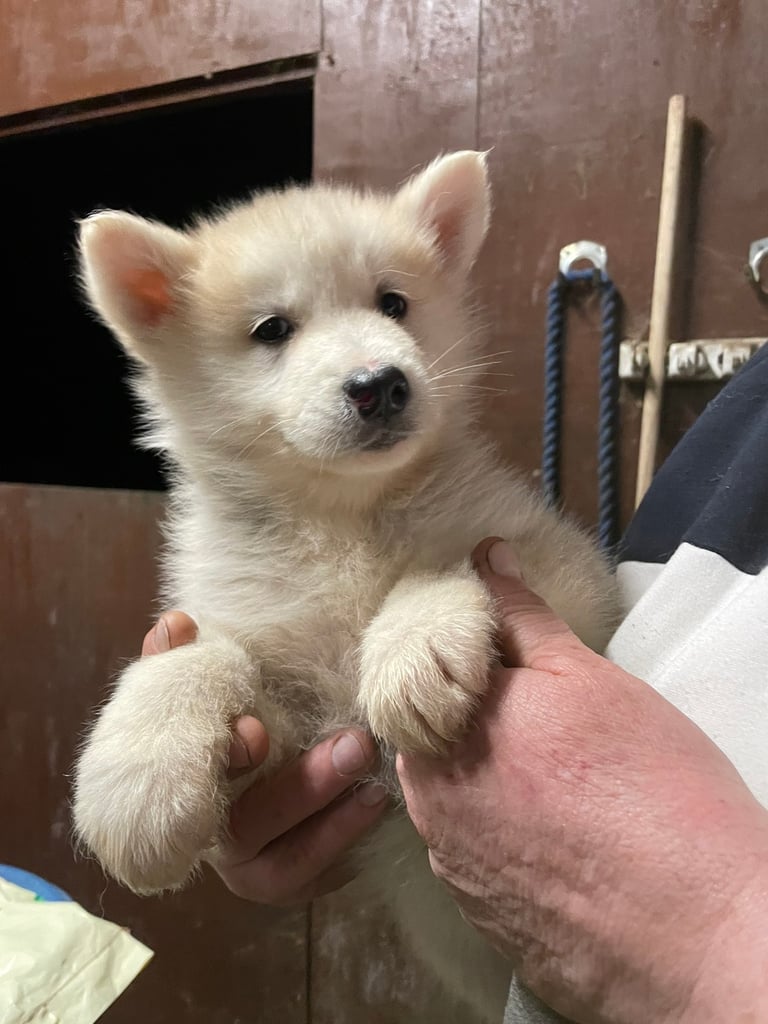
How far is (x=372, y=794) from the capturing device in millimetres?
1129

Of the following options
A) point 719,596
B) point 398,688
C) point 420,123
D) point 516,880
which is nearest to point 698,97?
point 420,123

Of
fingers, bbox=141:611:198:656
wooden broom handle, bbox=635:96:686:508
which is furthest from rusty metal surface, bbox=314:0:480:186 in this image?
fingers, bbox=141:611:198:656

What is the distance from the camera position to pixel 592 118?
163cm

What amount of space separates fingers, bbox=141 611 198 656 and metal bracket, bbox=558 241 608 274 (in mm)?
1144

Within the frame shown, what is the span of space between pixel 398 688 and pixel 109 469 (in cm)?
281

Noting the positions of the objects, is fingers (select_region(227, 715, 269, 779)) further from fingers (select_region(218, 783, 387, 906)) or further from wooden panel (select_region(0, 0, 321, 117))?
wooden panel (select_region(0, 0, 321, 117))

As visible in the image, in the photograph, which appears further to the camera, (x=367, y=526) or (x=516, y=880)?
(x=367, y=526)

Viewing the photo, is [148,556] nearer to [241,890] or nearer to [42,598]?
[42,598]

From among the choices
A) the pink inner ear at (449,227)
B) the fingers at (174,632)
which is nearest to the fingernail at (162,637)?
the fingers at (174,632)

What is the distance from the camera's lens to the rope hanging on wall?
5.39 ft

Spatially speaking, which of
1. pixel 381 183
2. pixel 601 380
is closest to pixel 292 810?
pixel 601 380

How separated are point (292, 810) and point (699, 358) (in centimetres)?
121

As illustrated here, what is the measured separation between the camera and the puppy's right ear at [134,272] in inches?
48.8

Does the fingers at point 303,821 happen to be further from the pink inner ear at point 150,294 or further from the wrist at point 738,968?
the pink inner ear at point 150,294
